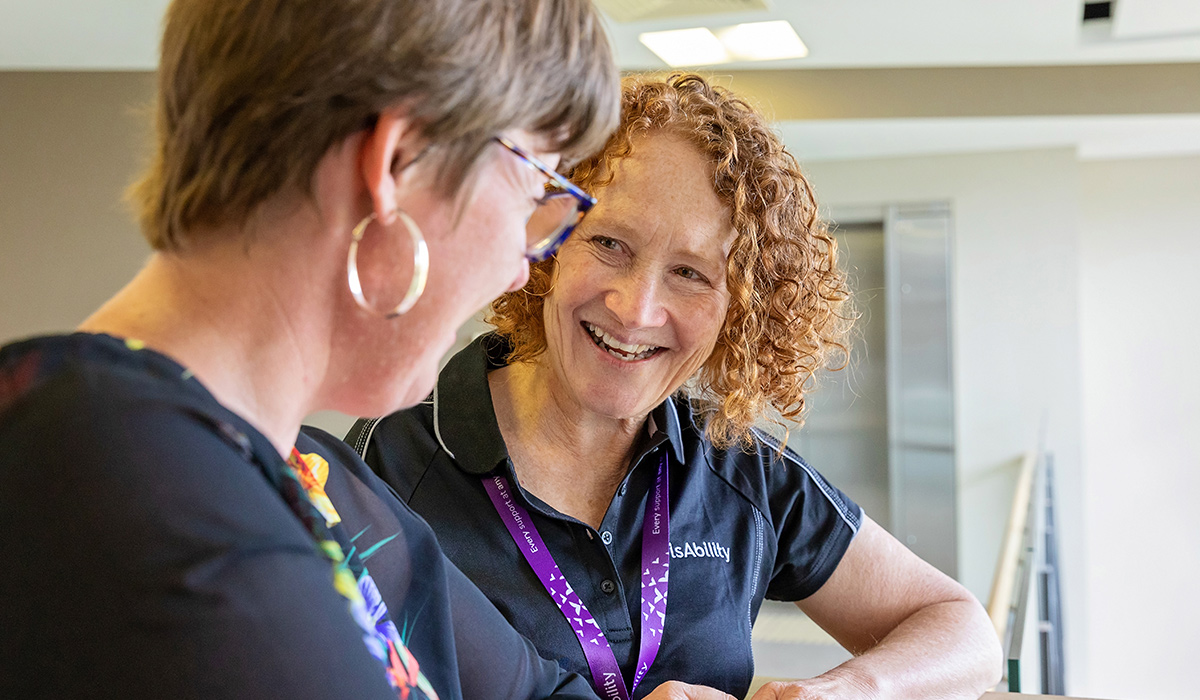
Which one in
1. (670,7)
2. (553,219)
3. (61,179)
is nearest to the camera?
(553,219)

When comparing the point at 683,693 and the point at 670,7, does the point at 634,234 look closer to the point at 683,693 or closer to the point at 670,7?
the point at 683,693

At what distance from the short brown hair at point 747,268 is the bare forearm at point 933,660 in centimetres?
39

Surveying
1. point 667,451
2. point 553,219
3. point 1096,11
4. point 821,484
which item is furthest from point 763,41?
point 553,219

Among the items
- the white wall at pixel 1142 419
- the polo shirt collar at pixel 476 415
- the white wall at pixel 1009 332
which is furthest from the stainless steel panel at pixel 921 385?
the polo shirt collar at pixel 476 415

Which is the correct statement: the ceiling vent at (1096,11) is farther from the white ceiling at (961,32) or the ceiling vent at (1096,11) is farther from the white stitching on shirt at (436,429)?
the white stitching on shirt at (436,429)

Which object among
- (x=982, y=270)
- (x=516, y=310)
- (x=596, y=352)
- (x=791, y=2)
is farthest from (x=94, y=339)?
(x=982, y=270)

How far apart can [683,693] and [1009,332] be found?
443 cm

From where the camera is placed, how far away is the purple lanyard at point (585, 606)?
1.38 meters

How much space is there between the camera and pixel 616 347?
152cm

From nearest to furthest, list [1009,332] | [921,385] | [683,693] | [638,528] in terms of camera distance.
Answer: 1. [683,693]
2. [638,528]
3. [1009,332]
4. [921,385]

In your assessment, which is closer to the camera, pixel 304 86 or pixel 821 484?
pixel 304 86

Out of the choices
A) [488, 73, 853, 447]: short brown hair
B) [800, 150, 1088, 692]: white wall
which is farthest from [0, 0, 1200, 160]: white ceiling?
[488, 73, 853, 447]: short brown hair

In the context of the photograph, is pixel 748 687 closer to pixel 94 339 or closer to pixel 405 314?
pixel 405 314

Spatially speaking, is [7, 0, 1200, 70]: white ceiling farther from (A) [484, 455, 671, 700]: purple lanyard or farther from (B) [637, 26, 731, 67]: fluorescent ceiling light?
(A) [484, 455, 671, 700]: purple lanyard
